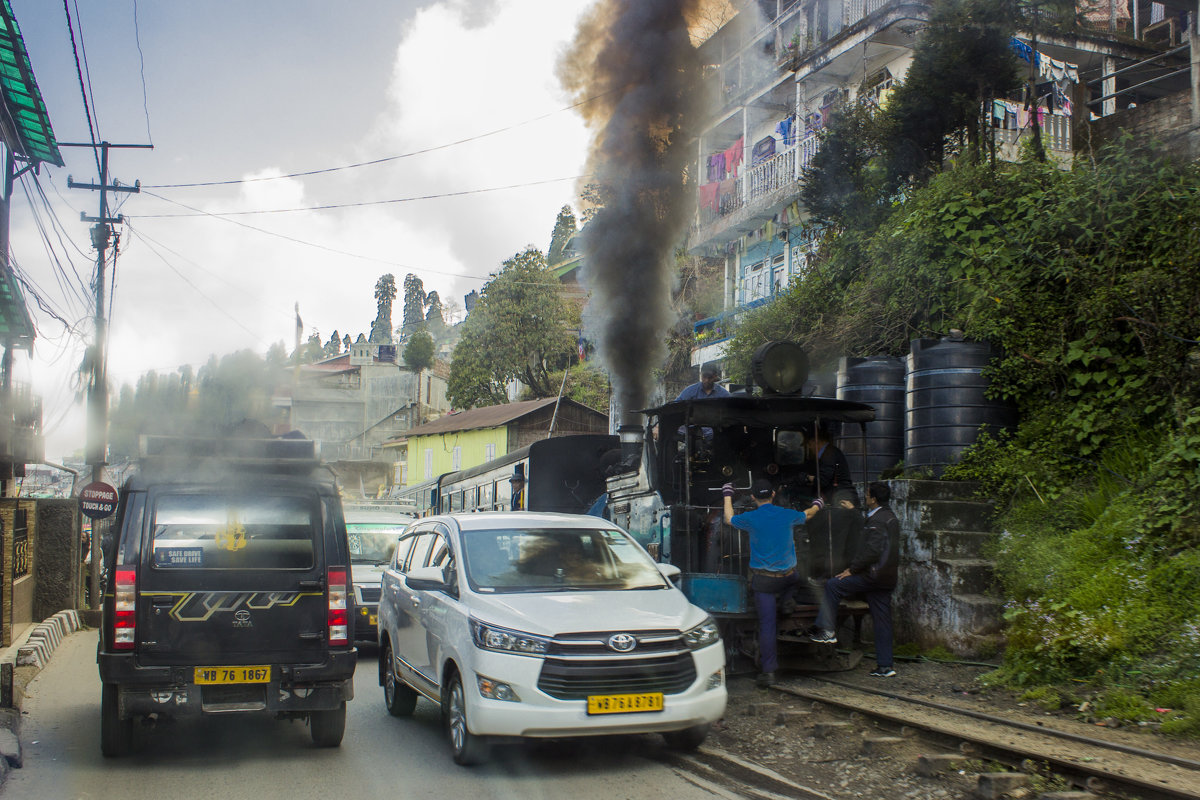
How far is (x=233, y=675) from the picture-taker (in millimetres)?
6660

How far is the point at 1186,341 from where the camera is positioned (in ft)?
30.8

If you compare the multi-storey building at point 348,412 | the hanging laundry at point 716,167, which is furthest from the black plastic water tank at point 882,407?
the hanging laundry at point 716,167

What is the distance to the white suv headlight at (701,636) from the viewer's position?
6.63 metres

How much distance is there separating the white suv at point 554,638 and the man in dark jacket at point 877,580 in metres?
2.28

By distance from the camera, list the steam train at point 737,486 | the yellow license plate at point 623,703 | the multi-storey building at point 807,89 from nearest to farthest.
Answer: the yellow license plate at point 623,703 < the steam train at point 737,486 < the multi-storey building at point 807,89

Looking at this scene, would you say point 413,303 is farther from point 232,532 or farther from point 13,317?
point 232,532

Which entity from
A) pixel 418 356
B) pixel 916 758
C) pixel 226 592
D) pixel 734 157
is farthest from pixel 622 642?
pixel 418 356

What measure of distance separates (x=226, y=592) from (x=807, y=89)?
1980 cm

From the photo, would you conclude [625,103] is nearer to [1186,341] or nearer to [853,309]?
[853,309]

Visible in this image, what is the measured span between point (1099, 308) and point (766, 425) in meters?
3.78

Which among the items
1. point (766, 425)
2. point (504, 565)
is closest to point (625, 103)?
point (766, 425)

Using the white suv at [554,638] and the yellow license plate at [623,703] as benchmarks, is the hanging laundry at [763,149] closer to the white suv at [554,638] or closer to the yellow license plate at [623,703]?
the white suv at [554,638]

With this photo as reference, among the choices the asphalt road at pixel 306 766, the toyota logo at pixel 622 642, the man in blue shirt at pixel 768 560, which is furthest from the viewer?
the man in blue shirt at pixel 768 560

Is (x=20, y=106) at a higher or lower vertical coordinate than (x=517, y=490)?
higher
